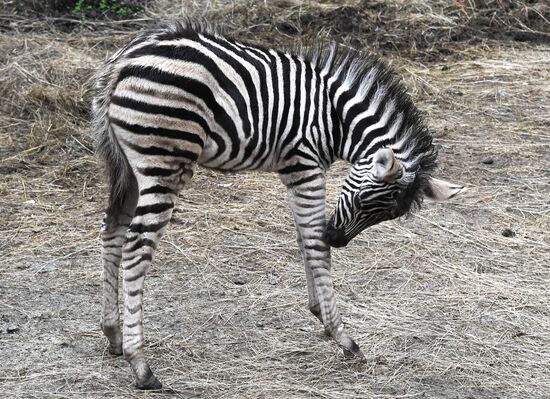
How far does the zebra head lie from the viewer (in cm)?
558

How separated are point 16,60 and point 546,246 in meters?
5.76

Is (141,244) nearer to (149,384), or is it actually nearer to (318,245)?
(149,384)

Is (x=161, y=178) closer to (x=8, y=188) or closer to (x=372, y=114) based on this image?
(x=372, y=114)

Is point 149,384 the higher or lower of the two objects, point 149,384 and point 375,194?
the lower

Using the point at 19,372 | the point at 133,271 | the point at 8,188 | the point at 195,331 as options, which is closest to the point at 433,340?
the point at 195,331

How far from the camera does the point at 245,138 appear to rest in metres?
5.56

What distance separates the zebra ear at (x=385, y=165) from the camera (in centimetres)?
541

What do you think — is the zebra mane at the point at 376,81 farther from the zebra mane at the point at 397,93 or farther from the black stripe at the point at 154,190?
the black stripe at the point at 154,190

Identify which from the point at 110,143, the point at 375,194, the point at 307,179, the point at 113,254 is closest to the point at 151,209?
the point at 110,143

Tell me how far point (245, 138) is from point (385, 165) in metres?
0.84

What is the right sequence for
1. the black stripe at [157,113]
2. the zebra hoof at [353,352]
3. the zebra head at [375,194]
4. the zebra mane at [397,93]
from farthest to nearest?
the zebra hoof at [353,352] → the zebra mane at [397,93] → the zebra head at [375,194] → the black stripe at [157,113]

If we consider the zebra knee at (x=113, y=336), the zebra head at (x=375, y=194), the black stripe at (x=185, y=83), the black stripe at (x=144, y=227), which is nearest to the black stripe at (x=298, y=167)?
the zebra head at (x=375, y=194)

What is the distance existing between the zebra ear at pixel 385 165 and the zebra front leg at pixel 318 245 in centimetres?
39

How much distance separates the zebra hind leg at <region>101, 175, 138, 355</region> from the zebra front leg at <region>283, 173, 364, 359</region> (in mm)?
1004
